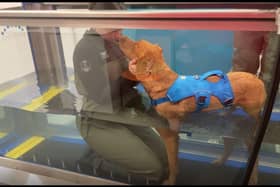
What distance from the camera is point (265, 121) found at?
4.44ft

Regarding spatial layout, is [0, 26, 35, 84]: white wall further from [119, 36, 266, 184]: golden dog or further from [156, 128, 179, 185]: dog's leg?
[156, 128, 179, 185]: dog's leg

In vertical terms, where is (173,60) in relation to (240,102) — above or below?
above

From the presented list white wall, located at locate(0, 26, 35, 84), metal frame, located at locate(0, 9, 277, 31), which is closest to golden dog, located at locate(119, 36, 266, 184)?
metal frame, located at locate(0, 9, 277, 31)

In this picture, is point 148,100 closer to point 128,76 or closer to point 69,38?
point 128,76

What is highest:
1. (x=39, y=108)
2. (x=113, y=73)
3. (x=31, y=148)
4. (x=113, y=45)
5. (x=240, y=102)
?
(x=113, y=45)

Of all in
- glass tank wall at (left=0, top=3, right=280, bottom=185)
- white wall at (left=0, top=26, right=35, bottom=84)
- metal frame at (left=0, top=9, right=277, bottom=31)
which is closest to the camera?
metal frame at (left=0, top=9, right=277, bottom=31)

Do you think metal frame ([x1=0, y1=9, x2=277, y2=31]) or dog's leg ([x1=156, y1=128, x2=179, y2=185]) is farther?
dog's leg ([x1=156, y1=128, x2=179, y2=185])

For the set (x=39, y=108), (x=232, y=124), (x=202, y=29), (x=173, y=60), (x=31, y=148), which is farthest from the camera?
(x=39, y=108)

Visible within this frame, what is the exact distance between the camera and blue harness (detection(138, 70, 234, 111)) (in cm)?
135

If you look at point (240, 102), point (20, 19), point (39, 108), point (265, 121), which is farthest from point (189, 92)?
point (39, 108)

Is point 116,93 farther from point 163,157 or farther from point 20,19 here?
point 20,19

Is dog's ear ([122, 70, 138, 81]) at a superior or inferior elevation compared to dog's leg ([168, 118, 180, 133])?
superior

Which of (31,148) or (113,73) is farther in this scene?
(31,148)

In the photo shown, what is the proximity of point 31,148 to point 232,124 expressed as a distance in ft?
3.51
